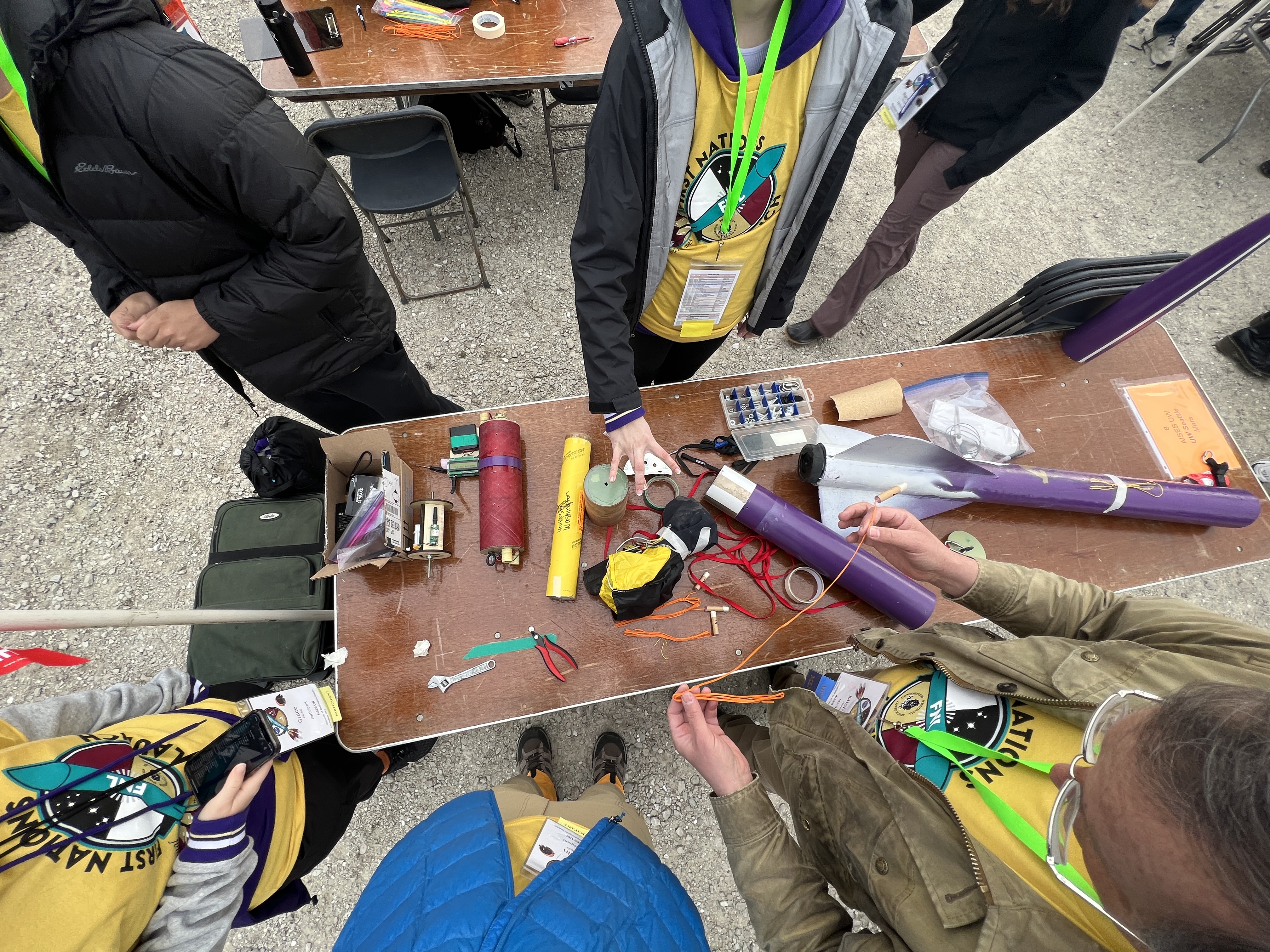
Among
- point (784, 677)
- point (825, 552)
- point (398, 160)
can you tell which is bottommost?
point (784, 677)

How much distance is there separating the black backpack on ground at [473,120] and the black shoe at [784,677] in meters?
3.42

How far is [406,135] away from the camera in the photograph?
90.8 inches

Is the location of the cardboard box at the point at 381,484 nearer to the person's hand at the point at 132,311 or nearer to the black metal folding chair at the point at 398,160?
the person's hand at the point at 132,311

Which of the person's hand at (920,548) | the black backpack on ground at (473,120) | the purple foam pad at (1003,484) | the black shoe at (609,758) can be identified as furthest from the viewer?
the black backpack on ground at (473,120)

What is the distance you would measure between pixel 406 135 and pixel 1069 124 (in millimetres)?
4749

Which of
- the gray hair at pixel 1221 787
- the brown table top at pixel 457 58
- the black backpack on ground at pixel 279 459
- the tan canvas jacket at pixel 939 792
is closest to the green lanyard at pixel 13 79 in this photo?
the black backpack on ground at pixel 279 459

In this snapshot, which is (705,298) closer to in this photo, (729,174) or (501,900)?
(729,174)

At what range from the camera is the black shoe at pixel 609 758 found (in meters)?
2.10

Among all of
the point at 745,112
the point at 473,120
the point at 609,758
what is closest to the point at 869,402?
the point at 745,112

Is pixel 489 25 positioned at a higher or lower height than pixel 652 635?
higher

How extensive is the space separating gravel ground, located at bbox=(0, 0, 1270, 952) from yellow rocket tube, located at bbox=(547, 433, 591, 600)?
3.75 feet

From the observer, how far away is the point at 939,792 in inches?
39.8

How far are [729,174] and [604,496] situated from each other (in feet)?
3.00

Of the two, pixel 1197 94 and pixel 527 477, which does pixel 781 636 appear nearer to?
pixel 527 477
